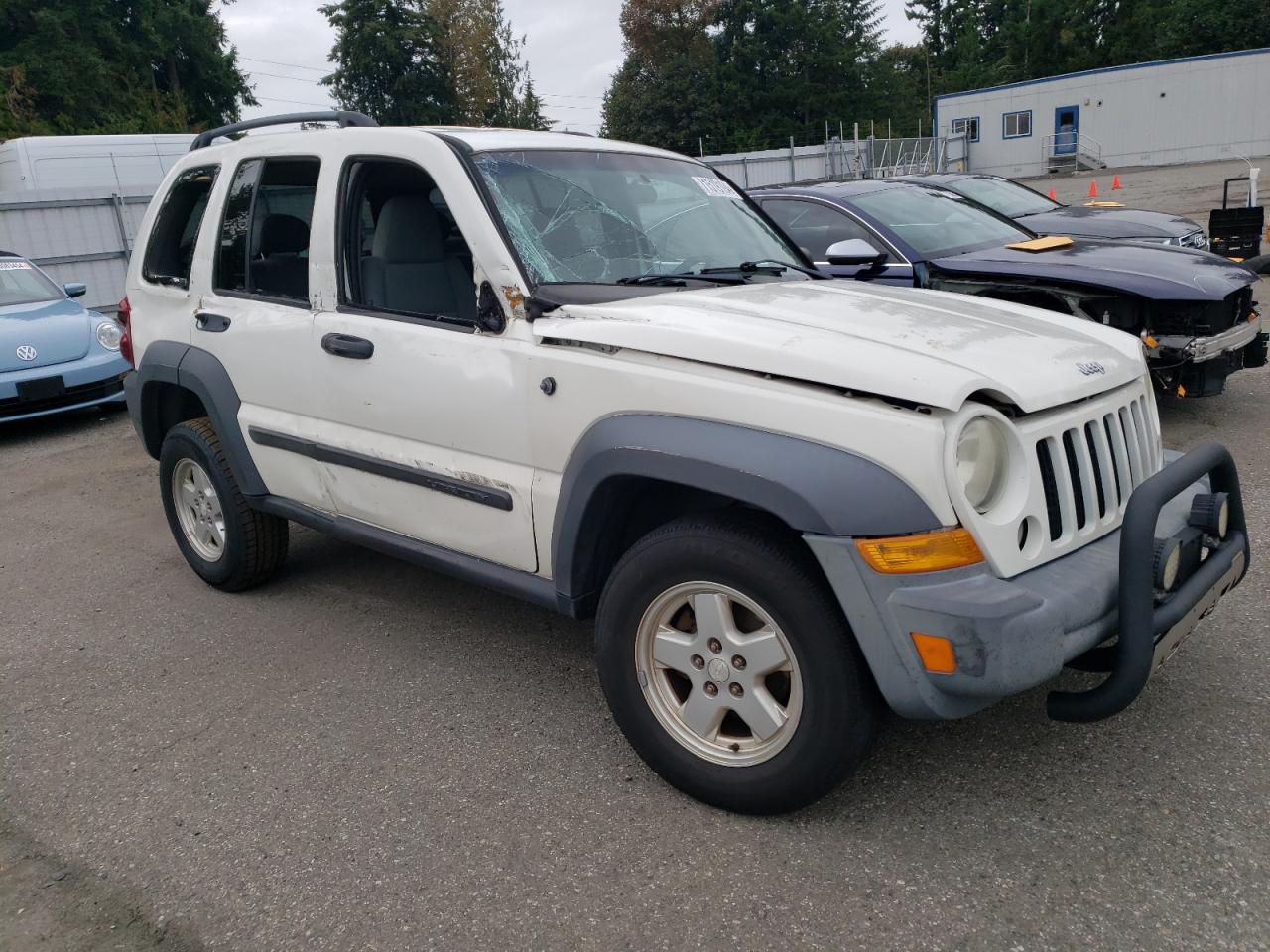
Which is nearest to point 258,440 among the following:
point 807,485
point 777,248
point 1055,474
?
point 777,248

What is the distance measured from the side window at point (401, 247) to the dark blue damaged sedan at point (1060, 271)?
2092 mm

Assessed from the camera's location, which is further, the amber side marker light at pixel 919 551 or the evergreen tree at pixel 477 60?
the evergreen tree at pixel 477 60

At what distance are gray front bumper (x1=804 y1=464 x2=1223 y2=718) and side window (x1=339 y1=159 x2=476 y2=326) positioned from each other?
1660 mm

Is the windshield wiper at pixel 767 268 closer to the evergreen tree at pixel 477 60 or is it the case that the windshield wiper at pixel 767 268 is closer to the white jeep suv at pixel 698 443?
the white jeep suv at pixel 698 443

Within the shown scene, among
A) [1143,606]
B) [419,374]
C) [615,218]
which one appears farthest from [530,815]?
[615,218]

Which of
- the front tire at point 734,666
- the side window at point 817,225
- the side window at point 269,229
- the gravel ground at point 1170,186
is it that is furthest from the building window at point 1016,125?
the front tire at point 734,666

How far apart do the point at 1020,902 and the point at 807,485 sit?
42.8 inches

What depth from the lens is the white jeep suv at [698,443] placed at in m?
2.39

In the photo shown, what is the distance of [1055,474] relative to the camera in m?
2.57

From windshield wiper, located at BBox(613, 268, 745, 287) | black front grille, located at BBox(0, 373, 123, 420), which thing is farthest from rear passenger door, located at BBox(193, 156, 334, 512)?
black front grille, located at BBox(0, 373, 123, 420)

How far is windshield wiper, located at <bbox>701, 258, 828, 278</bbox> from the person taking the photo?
12.0ft

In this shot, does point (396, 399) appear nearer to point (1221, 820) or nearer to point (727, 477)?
point (727, 477)

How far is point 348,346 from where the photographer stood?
11.7 ft

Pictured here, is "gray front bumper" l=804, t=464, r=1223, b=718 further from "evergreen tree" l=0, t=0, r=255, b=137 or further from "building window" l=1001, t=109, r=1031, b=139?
"building window" l=1001, t=109, r=1031, b=139
